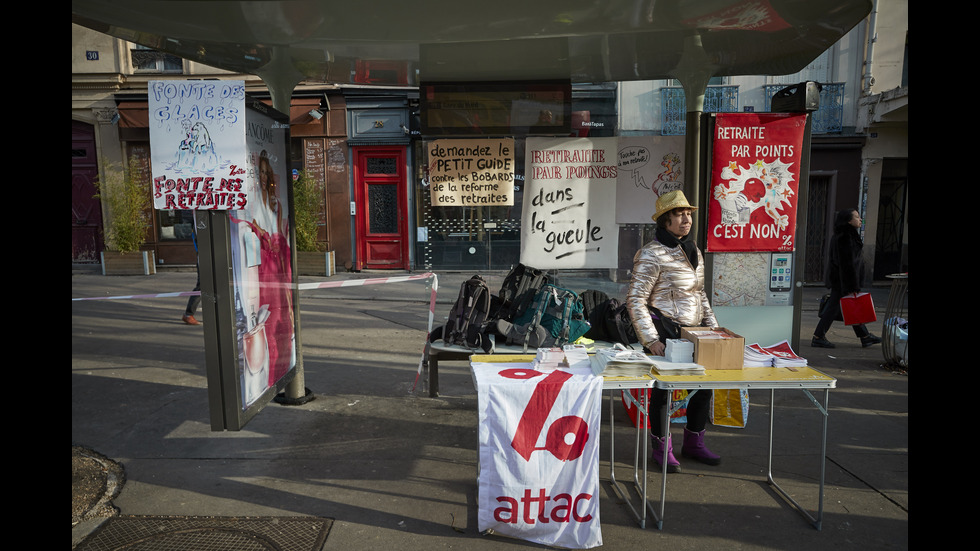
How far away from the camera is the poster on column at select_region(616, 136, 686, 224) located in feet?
18.0

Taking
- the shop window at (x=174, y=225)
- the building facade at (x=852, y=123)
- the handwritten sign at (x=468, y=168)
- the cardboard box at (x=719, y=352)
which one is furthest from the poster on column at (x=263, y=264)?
the shop window at (x=174, y=225)

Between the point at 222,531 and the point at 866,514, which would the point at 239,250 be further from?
the point at 866,514

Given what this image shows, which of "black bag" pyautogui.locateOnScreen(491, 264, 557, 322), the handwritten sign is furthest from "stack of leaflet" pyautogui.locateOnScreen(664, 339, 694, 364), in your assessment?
the handwritten sign

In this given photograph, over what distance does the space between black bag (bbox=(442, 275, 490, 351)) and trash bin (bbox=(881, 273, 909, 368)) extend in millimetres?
4875

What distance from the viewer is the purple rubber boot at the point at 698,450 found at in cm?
436

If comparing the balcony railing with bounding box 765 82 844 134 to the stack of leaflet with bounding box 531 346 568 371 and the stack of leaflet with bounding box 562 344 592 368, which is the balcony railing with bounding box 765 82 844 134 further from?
the stack of leaflet with bounding box 531 346 568 371

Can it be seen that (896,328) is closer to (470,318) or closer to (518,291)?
(518,291)

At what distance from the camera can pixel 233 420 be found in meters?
4.07

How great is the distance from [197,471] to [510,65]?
12.7 feet

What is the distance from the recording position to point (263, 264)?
4.74m

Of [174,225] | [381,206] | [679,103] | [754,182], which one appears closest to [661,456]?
[754,182]

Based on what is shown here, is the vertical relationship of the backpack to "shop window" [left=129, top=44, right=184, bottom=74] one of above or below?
below

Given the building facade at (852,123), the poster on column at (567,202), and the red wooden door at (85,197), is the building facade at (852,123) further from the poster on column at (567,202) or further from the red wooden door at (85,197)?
the red wooden door at (85,197)

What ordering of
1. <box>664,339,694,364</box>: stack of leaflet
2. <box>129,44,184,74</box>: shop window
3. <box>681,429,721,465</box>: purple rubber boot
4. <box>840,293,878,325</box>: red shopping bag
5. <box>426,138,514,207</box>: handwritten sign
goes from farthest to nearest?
<box>129,44,184,74</box>: shop window → <box>840,293,878,325</box>: red shopping bag → <box>426,138,514,207</box>: handwritten sign → <box>681,429,721,465</box>: purple rubber boot → <box>664,339,694,364</box>: stack of leaflet
